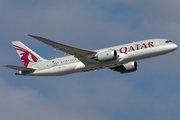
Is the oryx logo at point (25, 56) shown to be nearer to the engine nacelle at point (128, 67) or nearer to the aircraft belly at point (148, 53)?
the engine nacelle at point (128, 67)

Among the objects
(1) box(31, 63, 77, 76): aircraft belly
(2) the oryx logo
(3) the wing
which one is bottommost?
(1) box(31, 63, 77, 76): aircraft belly

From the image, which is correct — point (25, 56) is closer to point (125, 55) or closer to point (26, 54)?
point (26, 54)

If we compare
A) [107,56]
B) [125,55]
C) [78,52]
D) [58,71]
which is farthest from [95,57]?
[58,71]

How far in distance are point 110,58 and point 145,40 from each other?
5973mm

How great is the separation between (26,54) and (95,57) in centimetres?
1460

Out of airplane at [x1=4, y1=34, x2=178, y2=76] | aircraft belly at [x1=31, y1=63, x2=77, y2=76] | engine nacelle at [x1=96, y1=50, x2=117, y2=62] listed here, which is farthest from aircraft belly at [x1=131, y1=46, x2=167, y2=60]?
aircraft belly at [x1=31, y1=63, x2=77, y2=76]

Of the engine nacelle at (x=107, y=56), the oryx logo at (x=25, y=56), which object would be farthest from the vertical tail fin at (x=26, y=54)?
the engine nacelle at (x=107, y=56)

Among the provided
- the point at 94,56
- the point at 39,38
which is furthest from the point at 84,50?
the point at 39,38

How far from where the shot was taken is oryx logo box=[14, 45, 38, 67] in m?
96.6

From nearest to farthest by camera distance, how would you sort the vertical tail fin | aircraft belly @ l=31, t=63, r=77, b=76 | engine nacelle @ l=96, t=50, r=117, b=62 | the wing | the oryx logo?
the wing, engine nacelle @ l=96, t=50, r=117, b=62, aircraft belly @ l=31, t=63, r=77, b=76, the vertical tail fin, the oryx logo

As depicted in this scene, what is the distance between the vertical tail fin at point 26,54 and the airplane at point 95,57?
2.51m

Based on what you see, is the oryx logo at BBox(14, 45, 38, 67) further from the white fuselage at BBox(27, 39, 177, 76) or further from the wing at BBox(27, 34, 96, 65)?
the wing at BBox(27, 34, 96, 65)

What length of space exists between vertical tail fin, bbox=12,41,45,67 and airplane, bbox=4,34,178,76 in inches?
98.8

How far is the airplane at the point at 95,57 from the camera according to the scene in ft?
286
